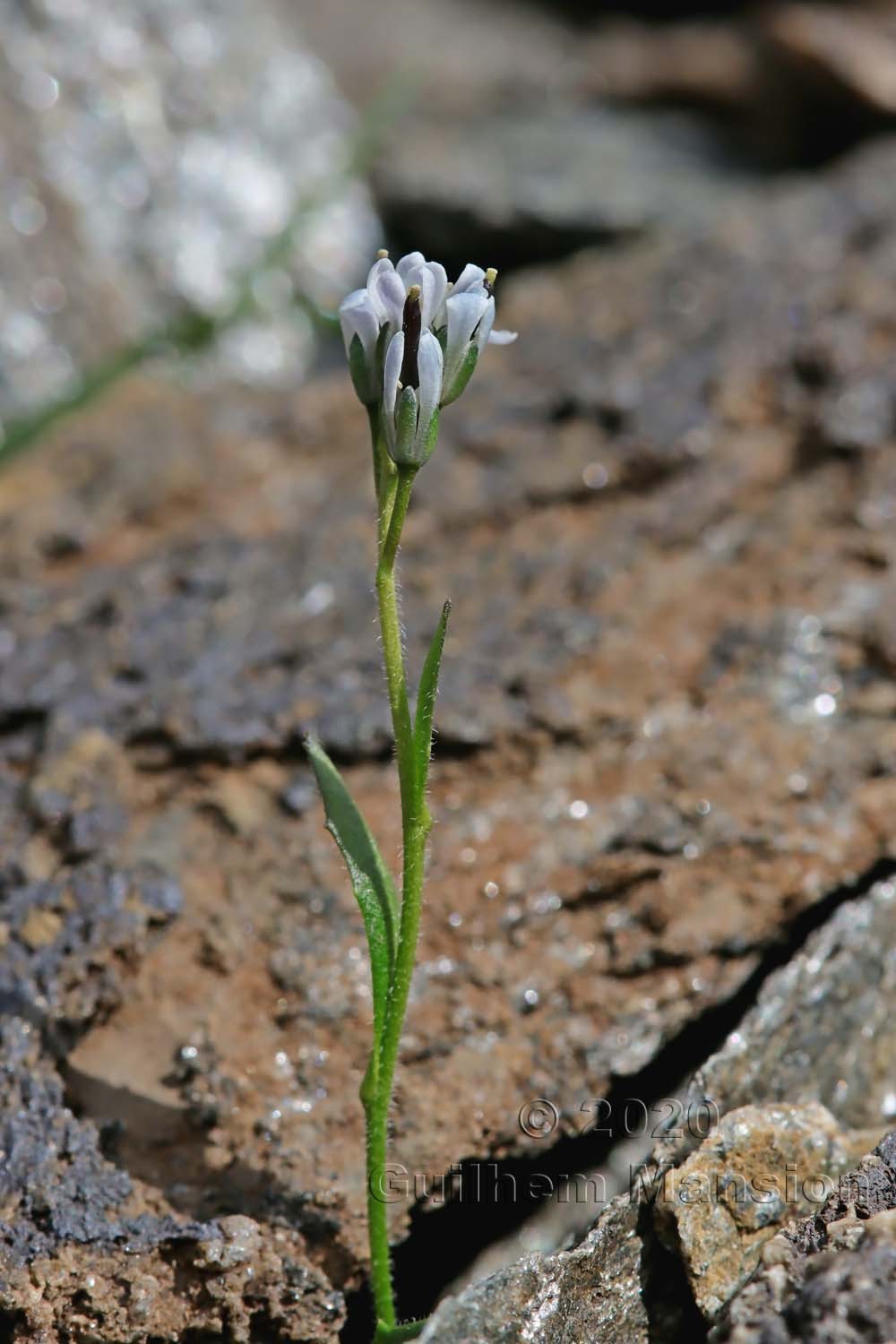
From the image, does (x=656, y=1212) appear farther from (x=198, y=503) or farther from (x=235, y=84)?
(x=235, y=84)

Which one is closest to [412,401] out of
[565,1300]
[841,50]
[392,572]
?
[392,572]

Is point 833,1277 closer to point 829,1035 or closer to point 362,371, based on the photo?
point 829,1035

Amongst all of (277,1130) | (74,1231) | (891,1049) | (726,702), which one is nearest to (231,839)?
(277,1130)

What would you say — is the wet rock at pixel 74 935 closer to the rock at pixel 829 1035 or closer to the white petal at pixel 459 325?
the rock at pixel 829 1035

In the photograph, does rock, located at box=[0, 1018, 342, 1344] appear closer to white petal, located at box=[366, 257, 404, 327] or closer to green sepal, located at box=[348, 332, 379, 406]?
green sepal, located at box=[348, 332, 379, 406]

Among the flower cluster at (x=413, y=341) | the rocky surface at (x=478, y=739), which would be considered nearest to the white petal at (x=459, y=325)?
the flower cluster at (x=413, y=341)
